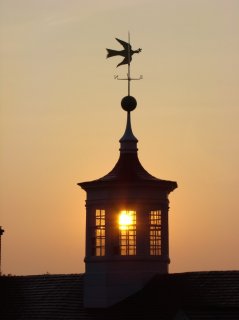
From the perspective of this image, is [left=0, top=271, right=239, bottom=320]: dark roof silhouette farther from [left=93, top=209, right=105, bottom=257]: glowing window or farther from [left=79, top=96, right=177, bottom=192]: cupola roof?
[left=79, top=96, right=177, bottom=192]: cupola roof

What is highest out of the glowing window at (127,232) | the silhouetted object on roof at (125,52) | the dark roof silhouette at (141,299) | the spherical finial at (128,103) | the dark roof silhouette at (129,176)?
the silhouetted object on roof at (125,52)

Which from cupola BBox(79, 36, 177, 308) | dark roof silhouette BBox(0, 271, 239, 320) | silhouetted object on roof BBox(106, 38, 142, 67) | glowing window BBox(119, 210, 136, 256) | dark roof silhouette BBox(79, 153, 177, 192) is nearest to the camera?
dark roof silhouette BBox(0, 271, 239, 320)

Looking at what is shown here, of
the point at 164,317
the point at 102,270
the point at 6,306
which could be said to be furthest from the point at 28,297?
the point at 164,317

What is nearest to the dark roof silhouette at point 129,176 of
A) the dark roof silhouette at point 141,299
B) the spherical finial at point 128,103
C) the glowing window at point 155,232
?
the glowing window at point 155,232

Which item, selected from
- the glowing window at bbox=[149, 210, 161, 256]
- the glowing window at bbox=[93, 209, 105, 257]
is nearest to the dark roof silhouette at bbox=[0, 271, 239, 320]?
the glowing window at bbox=[149, 210, 161, 256]

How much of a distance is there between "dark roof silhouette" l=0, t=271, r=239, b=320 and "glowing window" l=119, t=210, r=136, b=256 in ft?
4.94

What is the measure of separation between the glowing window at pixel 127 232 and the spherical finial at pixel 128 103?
433 centimetres

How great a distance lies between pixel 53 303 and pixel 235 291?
371 inches

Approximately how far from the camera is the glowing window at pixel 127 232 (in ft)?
188

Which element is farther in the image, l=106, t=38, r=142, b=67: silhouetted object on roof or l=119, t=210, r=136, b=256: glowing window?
l=106, t=38, r=142, b=67: silhouetted object on roof

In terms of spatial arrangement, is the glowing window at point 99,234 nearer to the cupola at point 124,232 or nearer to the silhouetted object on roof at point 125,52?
the cupola at point 124,232

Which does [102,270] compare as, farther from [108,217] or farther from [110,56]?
[110,56]

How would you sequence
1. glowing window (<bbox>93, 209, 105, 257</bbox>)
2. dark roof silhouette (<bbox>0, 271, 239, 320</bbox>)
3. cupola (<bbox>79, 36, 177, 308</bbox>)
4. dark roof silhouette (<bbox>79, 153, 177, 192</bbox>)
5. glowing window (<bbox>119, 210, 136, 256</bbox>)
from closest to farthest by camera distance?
dark roof silhouette (<bbox>0, 271, 239, 320</bbox>), cupola (<bbox>79, 36, 177, 308</bbox>), glowing window (<bbox>119, 210, 136, 256</bbox>), dark roof silhouette (<bbox>79, 153, 177, 192</bbox>), glowing window (<bbox>93, 209, 105, 257</bbox>)

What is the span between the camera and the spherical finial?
5928 cm
